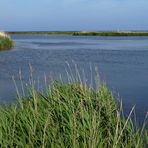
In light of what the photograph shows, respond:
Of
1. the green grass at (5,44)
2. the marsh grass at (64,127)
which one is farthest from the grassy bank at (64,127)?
the green grass at (5,44)

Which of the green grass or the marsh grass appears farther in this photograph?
the green grass

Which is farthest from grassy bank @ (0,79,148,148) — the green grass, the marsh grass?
the green grass

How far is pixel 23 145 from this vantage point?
665cm

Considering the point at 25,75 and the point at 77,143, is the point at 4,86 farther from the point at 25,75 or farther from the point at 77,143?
the point at 77,143

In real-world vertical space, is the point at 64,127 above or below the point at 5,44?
above

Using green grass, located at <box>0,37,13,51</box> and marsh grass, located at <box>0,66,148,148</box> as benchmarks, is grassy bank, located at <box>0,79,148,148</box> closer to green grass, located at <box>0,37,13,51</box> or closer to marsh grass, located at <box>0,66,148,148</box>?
marsh grass, located at <box>0,66,148,148</box>

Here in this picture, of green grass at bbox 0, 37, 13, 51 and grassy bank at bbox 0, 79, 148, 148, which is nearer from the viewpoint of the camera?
grassy bank at bbox 0, 79, 148, 148

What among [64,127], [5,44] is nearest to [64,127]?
[64,127]

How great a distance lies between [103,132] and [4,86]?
399 inches

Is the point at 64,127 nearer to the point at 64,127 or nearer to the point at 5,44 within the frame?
the point at 64,127

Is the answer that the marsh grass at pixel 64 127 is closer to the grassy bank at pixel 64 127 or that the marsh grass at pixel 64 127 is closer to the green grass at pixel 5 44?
the grassy bank at pixel 64 127

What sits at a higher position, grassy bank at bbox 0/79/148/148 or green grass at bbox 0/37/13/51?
grassy bank at bbox 0/79/148/148

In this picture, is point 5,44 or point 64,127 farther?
point 5,44

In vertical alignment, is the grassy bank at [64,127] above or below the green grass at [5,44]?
above
